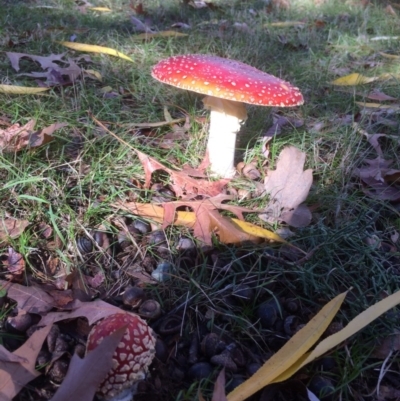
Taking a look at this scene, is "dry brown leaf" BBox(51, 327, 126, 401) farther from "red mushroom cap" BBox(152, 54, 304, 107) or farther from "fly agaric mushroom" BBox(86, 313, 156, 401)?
"red mushroom cap" BBox(152, 54, 304, 107)

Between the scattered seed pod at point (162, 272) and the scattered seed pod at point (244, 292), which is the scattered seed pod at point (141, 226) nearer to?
the scattered seed pod at point (162, 272)

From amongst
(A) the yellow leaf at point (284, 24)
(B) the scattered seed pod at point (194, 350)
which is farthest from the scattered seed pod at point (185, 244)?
(A) the yellow leaf at point (284, 24)

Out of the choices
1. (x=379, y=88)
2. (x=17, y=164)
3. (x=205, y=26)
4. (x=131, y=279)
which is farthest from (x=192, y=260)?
(x=205, y=26)

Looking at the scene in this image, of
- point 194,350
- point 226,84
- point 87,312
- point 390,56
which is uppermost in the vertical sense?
point 226,84

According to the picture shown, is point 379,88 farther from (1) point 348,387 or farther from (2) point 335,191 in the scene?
(1) point 348,387

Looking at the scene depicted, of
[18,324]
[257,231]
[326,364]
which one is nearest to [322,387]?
[326,364]

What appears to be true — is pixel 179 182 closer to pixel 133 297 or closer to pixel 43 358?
pixel 133 297

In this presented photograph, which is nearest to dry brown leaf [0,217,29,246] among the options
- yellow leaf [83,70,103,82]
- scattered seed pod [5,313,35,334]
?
scattered seed pod [5,313,35,334]
